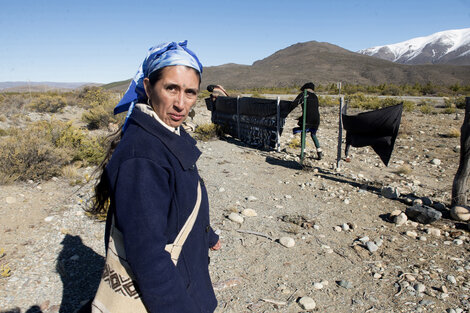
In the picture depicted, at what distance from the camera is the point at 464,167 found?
437cm

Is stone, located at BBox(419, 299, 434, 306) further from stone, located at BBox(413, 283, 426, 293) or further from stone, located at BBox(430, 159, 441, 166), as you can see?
stone, located at BBox(430, 159, 441, 166)

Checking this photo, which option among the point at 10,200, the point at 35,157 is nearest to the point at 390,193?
the point at 10,200

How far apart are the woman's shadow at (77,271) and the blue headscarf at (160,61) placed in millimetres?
1862

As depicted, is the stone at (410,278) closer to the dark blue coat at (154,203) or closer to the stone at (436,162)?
the dark blue coat at (154,203)

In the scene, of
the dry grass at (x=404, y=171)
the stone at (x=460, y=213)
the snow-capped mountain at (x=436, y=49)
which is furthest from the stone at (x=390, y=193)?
the snow-capped mountain at (x=436, y=49)

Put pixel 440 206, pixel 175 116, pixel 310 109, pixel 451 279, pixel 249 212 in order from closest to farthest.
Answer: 1. pixel 175 116
2. pixel 451 279
3. pixel 249 212
4. pixel 440 206
5. pixel 310 109

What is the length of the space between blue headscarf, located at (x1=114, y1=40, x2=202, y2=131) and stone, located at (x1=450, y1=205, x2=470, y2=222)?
437 cm

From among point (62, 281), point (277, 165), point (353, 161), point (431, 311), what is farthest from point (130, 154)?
point (353, 161)

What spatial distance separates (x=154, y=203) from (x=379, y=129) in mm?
5324

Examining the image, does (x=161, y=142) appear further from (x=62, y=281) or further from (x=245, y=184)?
(x=245, y=184)

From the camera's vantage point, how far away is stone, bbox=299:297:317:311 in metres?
2.56

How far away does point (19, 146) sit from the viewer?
18.0 feet

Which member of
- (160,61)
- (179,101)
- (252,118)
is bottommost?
(252,118)

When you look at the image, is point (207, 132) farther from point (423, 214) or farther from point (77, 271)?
point (77, 271)
